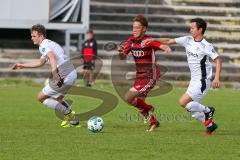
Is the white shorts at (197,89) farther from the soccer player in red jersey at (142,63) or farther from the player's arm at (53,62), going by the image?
the player's arm at (53,62)

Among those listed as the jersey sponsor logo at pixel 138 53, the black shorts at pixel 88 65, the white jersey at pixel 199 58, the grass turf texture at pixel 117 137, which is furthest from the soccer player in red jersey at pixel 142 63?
the black shorts at pixel 88 65

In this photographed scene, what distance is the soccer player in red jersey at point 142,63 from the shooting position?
15.2 m

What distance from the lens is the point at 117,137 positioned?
14016mm

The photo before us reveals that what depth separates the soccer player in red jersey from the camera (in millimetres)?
15250

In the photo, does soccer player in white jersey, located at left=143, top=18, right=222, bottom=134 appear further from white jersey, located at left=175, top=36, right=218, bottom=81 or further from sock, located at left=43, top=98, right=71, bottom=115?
sock, located at left=43, top=98, right=71, bottom=115

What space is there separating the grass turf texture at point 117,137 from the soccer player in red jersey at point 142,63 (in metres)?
0.44

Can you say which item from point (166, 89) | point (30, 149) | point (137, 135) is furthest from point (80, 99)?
point (30, 149)

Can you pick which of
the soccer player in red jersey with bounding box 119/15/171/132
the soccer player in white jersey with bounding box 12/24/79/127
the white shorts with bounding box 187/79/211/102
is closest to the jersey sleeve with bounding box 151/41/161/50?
the soccer player in red jersey with bounding box 119/15/171/132

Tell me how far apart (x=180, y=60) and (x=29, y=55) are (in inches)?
238

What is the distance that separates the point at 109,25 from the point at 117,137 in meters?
20.7

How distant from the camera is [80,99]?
23.5 meters

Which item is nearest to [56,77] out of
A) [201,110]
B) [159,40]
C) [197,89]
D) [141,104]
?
[141,104]

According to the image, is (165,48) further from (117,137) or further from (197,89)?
(117,137)

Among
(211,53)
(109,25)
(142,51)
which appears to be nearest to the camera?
(211,53)
